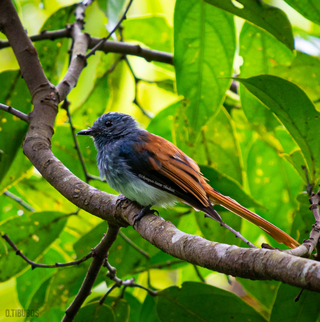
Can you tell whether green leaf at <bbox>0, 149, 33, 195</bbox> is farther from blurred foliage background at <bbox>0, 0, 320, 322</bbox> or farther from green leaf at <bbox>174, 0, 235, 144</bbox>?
green leaf at <bbox>174, 0, 235, 144</bbox>

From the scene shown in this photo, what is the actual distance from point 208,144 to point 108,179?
2.72ft

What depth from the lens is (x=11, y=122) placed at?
2.59 metres

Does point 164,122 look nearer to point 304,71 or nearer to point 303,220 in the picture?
point 304,71

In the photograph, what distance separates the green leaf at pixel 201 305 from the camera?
217 cm

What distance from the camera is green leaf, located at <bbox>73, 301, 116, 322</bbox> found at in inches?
90.3

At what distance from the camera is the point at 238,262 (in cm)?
107

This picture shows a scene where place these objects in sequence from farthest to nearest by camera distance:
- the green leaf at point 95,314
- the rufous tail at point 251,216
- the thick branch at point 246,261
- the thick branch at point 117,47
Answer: the thick branch at point 117,47 < the green leaf at point 95,314 < the rufous tail at point 251,216 < the thick branch at point 246,261

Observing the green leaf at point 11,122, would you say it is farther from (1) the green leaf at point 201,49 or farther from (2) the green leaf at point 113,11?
(1) the green leaf at point 201,49

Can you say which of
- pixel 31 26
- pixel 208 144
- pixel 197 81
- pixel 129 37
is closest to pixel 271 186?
pixel 208 144

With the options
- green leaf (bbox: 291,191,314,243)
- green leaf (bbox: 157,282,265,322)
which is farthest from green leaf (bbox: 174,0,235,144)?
green leaf (bbox: 157,282,265,322)

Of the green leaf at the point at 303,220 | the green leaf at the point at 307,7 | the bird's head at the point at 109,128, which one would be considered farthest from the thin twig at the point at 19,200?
the green leaf at the point at 307,7

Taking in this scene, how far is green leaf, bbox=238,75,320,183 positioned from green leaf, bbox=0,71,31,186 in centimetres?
155

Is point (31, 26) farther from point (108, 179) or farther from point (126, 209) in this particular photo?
point (126, 209)

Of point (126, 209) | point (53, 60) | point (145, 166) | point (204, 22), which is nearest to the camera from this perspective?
point (126, 209)
